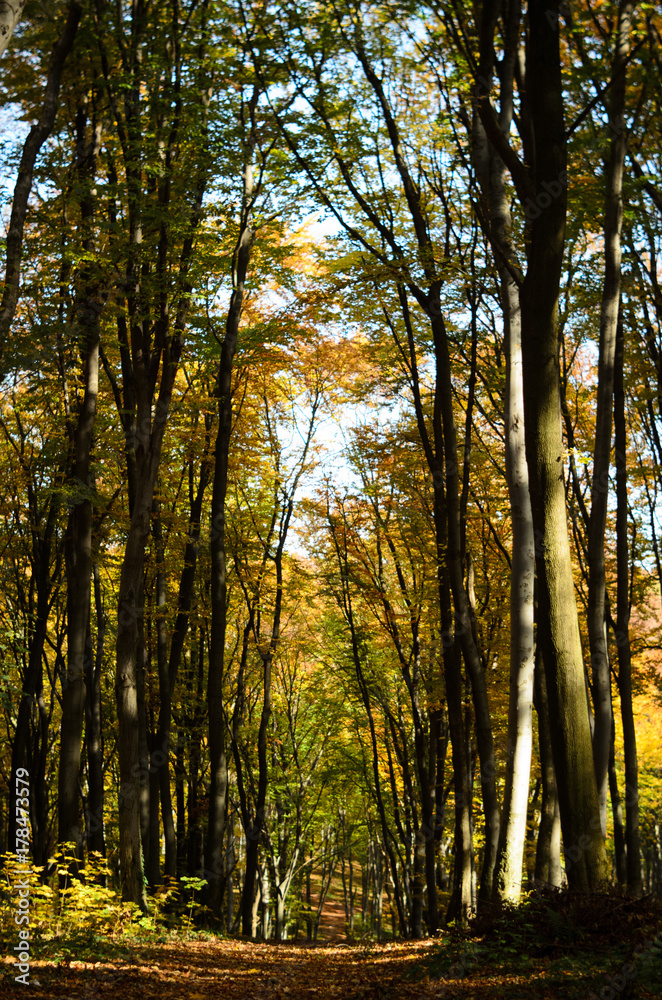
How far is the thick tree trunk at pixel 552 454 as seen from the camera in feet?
18.1

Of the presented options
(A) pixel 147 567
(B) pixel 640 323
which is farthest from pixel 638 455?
(A) pixel 147 567

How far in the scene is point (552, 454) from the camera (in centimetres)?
589

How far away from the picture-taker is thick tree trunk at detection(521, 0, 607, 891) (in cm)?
552

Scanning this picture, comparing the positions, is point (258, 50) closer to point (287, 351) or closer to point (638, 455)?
point (287, 351)

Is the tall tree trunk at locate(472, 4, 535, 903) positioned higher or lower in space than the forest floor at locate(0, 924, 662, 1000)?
higher

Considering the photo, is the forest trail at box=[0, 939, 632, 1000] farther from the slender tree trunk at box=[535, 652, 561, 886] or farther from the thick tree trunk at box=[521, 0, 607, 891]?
the slender tree trunk at box=[535, 652, 561, 886]

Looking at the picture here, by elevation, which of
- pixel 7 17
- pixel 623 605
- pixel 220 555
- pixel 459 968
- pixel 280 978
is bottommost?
pixel 280 978

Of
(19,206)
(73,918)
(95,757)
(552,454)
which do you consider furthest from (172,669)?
(552,454)

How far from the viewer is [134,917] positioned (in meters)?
8.24

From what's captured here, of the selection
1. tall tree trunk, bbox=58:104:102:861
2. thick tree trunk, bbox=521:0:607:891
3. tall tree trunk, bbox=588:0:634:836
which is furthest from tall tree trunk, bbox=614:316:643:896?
tall tree trunk, bbox=58:104:102:861

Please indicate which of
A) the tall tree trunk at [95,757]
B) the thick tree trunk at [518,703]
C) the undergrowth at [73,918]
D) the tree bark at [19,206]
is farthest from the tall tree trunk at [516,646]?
the tall tree trunk at [95,757]

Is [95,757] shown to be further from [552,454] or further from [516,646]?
[552,454]

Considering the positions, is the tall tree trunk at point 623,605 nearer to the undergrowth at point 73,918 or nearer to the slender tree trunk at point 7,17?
the undergrowth at point 73,918

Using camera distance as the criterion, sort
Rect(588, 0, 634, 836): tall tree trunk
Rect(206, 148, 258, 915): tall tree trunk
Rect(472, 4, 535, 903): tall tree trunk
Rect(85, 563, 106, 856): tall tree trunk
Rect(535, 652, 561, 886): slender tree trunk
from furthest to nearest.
→ Rect(85, 563, 106, 856): tall tree trunk
Rect(206, 148, 258, 915): tall tree trunk
Rect(535, 652, 561, 886): slender tree trunk
Rect(588, 0, 634, 836): tall tree trunk
Rect(472, 4, 535, 903): tall tree trunk
